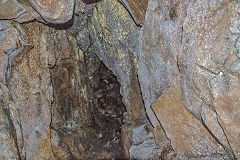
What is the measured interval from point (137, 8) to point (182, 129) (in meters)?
1.40

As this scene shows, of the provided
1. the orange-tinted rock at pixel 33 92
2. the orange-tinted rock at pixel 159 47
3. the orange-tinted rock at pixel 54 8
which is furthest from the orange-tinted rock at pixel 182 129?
the orange-tinted rock at pixel 33 92

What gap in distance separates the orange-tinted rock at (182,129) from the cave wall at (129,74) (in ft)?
0.04

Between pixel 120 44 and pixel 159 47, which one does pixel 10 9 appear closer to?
pixel 120 44

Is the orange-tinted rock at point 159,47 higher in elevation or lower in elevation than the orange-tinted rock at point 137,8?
lower

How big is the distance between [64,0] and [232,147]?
2.10 m

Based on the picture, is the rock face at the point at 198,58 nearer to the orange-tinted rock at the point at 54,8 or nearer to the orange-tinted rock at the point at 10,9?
the orange-tinted rock at the point at 54,8

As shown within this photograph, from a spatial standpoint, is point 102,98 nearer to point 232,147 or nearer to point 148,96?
point 148,96

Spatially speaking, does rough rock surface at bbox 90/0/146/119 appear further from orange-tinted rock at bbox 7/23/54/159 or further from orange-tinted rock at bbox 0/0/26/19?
orange-tinted rock at bbox 0/0/26/19

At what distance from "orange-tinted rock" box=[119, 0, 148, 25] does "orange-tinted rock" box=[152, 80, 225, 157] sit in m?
0.88

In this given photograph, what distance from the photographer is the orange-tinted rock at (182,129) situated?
259 centimetres

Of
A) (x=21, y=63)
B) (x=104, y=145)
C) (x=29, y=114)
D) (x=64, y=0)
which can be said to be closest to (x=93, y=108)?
(x=104, y=145)

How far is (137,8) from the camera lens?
3088 millimetres

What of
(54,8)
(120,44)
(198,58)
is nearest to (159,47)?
(198,58)

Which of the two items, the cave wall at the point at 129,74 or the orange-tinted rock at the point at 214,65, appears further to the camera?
the cave wall at the point at 129,74
